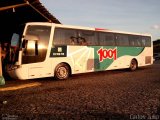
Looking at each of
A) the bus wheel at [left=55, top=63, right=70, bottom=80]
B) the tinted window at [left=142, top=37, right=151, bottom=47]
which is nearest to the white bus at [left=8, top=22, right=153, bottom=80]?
the bus wheel at [left=55, top=63, right=70, bottom=80]

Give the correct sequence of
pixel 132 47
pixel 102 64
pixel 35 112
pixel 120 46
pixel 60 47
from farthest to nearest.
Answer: pixel 132 47
pixel 120 46
pixel 102 64
pixel 60 47
pixel 35 112

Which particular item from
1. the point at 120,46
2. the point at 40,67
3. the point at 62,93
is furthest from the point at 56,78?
the point at 120,46

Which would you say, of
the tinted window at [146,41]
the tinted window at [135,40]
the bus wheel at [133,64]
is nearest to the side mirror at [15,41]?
the tinted window at [135,40]

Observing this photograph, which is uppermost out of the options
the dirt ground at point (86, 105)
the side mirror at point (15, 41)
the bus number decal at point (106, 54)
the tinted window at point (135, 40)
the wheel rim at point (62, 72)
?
the tinted window at point (135, 40)

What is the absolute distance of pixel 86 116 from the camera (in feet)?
18.8

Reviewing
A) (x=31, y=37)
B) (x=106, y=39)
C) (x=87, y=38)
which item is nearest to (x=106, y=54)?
(x=106, y=39)

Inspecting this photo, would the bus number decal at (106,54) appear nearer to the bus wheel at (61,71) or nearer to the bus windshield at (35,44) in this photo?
the bus wheel at (61,71)

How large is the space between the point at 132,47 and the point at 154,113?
12.1 m

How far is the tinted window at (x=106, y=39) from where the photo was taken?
15123 millimetres

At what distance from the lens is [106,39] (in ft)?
50.9

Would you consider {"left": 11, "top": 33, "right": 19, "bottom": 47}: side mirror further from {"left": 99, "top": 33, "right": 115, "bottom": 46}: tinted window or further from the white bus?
{"left": 99, "top": 33, "right": 115, "bottom": 46}: tinted window

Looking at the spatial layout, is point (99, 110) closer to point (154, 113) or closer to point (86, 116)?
point (86, 116)

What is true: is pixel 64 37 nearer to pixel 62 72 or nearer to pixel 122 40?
pixel 62 72

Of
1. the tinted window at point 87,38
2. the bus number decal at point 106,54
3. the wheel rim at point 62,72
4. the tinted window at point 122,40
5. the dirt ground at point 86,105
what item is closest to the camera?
the dirt ground at point 86,105
